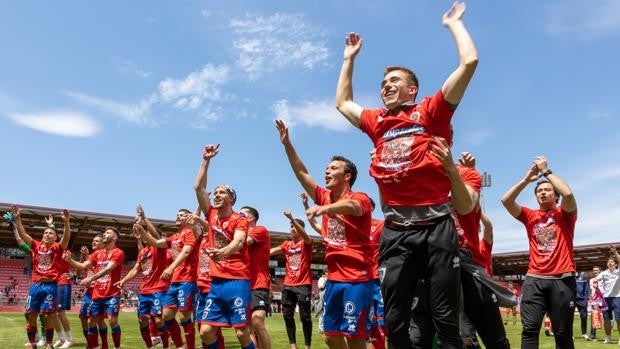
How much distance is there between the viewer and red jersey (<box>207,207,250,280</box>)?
7348mm

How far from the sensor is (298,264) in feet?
38.2

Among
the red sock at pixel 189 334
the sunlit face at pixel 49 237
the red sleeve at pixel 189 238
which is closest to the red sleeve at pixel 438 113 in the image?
the red sleeve at pixel 189 238

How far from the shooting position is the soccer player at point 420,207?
361cm

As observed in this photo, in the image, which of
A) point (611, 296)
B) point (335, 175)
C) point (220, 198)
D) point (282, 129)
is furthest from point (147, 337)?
point (611, 296)

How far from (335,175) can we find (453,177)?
261 centimetres

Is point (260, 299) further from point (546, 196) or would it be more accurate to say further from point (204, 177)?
point (546, 196)

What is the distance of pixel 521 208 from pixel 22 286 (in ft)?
146

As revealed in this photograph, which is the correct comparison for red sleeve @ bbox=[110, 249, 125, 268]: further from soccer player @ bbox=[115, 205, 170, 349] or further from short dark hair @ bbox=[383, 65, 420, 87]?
short dark hair @ bbox=[383, 65, 420, 87]

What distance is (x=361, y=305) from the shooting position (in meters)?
6.16

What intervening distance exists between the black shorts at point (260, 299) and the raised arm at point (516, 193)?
4609 mm

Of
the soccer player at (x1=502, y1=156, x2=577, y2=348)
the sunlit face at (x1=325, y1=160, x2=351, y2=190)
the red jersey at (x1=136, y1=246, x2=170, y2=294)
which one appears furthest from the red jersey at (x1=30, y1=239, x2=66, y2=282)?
the soccer player at (x1=502, y1=156, x2=577, y2=348)

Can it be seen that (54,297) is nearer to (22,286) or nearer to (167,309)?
(167,309)

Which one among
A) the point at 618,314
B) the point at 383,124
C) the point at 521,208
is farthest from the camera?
the point at 618,314

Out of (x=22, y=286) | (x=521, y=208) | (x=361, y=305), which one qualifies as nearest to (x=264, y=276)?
(x=361, y=305)
